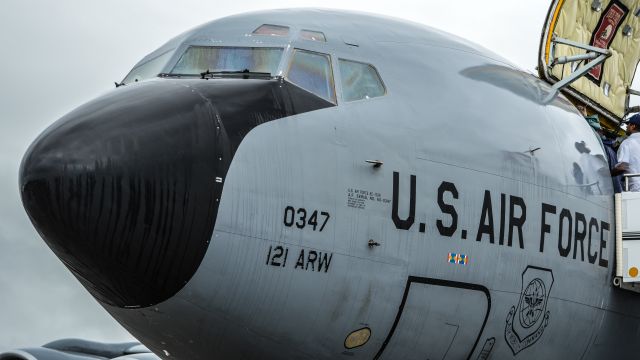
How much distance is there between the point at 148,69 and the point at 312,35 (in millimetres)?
1496

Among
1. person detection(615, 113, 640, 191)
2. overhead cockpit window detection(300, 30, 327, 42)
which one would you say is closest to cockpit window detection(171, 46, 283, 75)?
overhead cockpit window detection(300, 30, 327, 42)

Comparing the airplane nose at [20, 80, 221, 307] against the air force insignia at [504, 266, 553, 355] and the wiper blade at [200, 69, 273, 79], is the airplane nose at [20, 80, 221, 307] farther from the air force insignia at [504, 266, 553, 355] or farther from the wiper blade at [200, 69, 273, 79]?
the air force insignia at [504, 266, 553, 355]

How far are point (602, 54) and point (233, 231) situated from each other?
18.8 feet

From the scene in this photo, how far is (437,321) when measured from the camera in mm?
7809

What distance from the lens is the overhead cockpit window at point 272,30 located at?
8.14m

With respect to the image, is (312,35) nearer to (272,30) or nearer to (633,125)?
(272,30)

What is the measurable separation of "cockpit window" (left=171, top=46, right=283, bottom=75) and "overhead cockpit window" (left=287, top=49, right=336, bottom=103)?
15 cm

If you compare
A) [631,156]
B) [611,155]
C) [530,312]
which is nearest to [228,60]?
[530,312]

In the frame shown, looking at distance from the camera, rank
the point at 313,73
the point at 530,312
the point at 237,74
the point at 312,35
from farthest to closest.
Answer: the point at 530,312 → the point at 312,35 → the point at 313,73 → the point at 237,74

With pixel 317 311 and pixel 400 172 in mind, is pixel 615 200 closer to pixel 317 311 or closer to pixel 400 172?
pixel 400 172

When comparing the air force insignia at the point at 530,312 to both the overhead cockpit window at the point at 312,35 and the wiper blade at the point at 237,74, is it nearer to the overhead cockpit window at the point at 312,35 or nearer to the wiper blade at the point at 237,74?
the overhead cockpit window at the point at 312,35

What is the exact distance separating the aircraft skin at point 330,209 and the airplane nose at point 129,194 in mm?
12

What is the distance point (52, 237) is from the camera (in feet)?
22.1

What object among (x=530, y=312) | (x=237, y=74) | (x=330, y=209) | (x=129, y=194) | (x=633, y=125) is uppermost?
(x=633, y=125)
